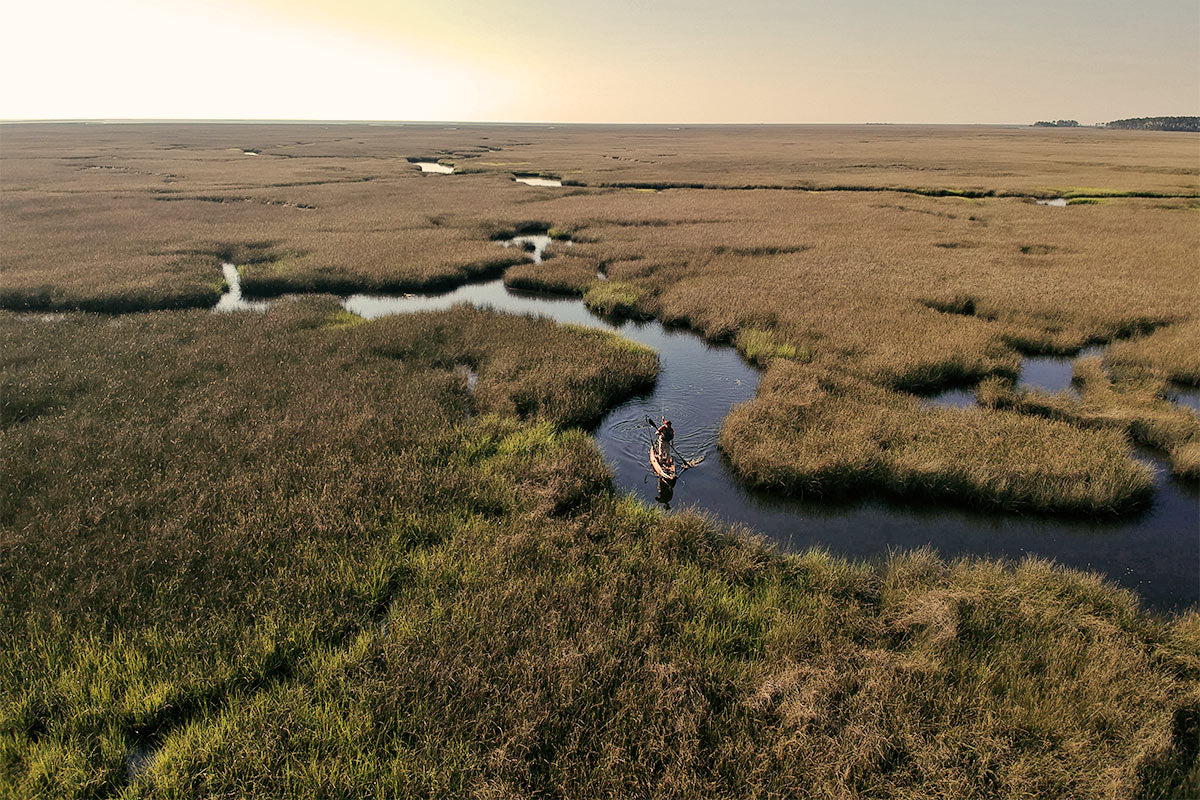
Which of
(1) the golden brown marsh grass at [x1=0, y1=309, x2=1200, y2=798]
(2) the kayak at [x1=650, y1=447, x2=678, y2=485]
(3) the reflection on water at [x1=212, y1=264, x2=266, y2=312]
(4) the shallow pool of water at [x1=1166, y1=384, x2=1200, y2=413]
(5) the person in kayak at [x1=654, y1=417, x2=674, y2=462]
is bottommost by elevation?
(1) the golden brown marsh grass at [x1=0, y1=309, x2=1200, y2=798]

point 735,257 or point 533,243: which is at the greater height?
point 533,243

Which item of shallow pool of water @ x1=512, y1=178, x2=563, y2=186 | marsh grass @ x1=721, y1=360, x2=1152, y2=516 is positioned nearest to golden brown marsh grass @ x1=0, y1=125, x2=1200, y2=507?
marsh grass @ x1=721, y1=360, x2=1152, y2=516

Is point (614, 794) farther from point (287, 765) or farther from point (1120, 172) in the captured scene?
point (1120, 172)

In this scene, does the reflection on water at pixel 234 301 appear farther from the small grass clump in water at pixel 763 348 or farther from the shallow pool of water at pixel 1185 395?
the shallow pool of water at pixel 1185 395

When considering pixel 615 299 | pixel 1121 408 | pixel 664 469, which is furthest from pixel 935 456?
pixel 615 299

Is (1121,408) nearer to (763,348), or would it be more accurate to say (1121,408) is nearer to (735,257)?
(763,348)

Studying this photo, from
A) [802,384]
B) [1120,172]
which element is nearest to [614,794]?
[802,384]

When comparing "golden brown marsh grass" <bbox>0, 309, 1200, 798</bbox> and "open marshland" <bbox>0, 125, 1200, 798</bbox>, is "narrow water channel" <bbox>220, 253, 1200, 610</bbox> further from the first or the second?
"golden brown marsh grass" <bbox>0, 309, 1200, 798</bbox>
